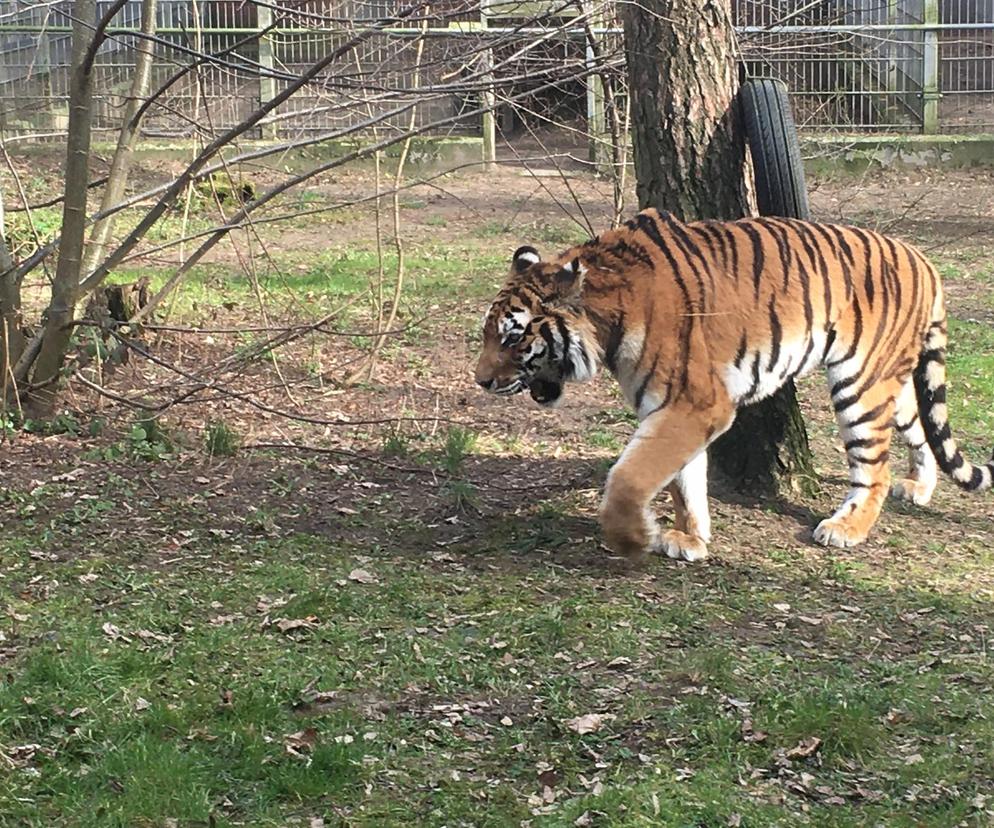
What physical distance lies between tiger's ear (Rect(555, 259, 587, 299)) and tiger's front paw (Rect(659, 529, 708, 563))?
1.10 meters

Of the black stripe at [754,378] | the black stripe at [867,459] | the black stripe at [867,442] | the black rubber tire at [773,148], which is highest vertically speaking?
the black rubber tire at [773,148]

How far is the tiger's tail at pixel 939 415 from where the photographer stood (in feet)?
20.5

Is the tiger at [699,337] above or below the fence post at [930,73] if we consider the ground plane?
below

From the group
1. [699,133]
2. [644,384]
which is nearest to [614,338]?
[644,384]

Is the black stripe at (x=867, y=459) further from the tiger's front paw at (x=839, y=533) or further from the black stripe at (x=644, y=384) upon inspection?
the black stripe at (x=644, y=384)

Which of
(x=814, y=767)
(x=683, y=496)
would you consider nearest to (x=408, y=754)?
(x=814, y=767)

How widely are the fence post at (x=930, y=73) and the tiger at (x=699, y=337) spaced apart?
40.9ft

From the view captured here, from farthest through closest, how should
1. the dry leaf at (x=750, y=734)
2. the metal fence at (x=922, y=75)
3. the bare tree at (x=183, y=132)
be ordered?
the metal fence at (x=922, y=75) < the bare tree at (x=183, y=132) < the dry leaf at (x=750, y=734)

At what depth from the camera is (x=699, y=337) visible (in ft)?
17.8

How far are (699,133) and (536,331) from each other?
1267mm

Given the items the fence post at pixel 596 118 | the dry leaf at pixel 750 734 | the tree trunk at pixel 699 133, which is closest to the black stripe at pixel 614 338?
the tree trunk at pixel 699 133

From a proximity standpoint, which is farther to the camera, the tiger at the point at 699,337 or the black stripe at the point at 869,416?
the black stripe at the point at 869,416

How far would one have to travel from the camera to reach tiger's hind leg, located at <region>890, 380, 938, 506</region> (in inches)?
247

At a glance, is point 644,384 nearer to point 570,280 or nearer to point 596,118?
point 570,280
